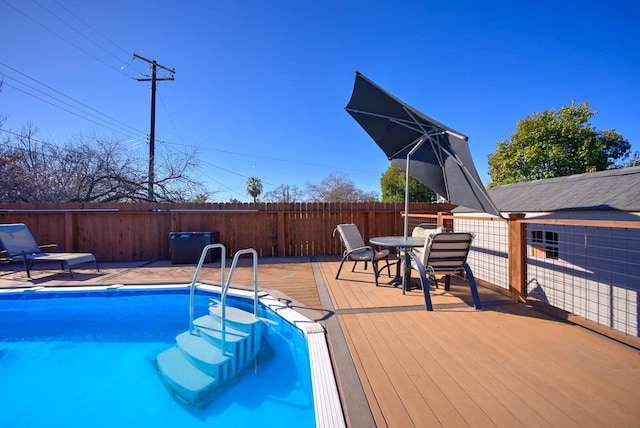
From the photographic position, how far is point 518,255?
126 inches

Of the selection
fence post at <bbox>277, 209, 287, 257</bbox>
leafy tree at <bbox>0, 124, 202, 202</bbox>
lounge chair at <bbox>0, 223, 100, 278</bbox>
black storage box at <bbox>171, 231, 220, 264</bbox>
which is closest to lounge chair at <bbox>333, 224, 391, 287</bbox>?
fence post at <bbox>277, 209, 287, 257</bbox>

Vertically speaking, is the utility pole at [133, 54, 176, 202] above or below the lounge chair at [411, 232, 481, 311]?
above

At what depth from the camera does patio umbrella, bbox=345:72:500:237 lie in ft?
10.8

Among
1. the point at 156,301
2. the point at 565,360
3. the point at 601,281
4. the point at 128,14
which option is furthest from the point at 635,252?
the point at 128,14

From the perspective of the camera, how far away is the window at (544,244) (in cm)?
352

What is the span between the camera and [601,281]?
9.37 ft

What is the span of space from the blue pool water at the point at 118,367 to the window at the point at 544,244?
3.41 metres

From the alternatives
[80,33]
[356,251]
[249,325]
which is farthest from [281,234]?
[80,33]

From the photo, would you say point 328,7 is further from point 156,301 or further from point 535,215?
point 156,301

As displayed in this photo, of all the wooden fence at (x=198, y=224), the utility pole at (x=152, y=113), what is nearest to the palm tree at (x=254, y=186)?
the utility pole at (x=152, y=113)

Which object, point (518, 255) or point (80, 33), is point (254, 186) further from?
point (518, 255)

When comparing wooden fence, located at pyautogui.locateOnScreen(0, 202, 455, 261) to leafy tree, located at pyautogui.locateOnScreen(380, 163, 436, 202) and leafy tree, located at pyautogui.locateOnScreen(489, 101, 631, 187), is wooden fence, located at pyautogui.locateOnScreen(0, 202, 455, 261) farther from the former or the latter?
leafy tree, located at pyautogui.locateOnScreen(380, 163, 436, 202)

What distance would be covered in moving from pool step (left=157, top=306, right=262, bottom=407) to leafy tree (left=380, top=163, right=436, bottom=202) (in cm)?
1616

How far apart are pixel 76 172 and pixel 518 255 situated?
12.4m
